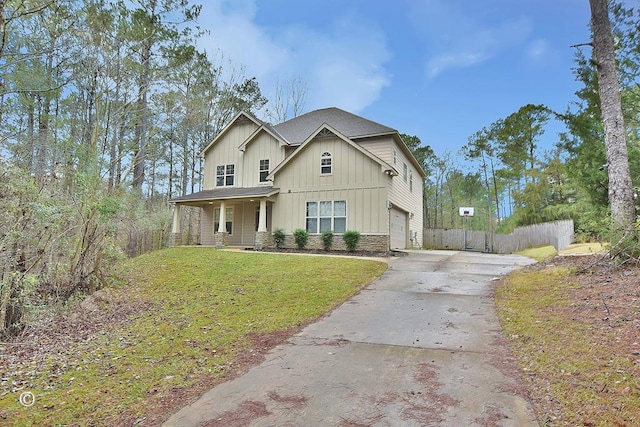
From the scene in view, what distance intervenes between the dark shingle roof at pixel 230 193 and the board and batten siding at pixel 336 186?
0.88 meters

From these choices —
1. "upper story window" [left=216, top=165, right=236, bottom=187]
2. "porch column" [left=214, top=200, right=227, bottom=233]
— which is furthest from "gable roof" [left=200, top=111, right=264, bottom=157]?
"porch column" [left=214, top=200, right=227, bottom=233]

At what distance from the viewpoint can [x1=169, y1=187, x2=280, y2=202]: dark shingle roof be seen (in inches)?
707

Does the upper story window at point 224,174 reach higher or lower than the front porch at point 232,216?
A: higher

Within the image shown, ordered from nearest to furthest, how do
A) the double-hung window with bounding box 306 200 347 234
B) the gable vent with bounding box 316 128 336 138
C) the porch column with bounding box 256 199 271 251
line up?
the double-hung window with bounding box 306 200 347 234
the gable vent with bounding box 316 128 336 138
the porch column with bounding box 256 199 271 251

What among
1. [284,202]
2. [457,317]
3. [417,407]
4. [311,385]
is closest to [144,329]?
[311,385]

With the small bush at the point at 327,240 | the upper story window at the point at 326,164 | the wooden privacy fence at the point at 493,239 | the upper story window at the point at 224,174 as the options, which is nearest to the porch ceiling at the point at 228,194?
the upper story window at the point at 224,174

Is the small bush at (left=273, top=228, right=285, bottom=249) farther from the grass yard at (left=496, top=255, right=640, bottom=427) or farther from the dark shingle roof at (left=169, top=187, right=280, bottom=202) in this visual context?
the grass yard at (left=496, top=255, right=640, bottom=427)

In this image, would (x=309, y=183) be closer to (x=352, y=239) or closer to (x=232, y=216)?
(x=352, y=239)

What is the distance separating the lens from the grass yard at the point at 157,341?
352 centimetres

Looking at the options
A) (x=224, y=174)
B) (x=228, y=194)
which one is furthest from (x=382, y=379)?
(x=224, y=174)

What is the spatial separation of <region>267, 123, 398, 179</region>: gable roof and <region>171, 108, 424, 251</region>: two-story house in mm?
46

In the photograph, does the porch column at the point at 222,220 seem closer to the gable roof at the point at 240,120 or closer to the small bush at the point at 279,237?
the small bush at the point at 279,237

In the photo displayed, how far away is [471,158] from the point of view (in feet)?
118

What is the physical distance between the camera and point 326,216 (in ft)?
57.1
